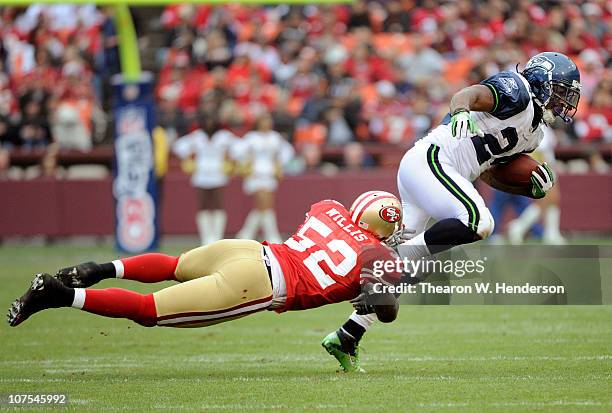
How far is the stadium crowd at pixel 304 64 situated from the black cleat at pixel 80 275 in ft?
31.1

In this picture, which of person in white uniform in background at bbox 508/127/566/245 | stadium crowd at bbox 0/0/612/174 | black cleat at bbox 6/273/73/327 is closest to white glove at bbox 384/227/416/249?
black cleat at bbox 6/273/73/327

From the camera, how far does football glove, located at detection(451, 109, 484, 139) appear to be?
227 inches

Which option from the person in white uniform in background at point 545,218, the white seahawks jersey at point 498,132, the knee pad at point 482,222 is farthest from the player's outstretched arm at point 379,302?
the person in white uniform in background at point 545,218

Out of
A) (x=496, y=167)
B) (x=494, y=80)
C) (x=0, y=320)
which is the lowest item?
(x=0, y=320)

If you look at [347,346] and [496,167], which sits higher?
[496,167]

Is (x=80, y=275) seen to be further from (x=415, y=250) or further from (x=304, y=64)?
(x=304, y=64)

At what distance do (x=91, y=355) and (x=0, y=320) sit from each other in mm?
1849

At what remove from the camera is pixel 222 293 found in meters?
5.67

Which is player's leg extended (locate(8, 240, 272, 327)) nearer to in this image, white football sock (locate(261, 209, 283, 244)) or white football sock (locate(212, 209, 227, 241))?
white football sock (locate(212, 209, 227, 241))

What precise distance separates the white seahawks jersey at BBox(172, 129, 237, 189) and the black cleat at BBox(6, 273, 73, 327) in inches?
366

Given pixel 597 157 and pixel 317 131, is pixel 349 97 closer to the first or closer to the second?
pixel 317 131

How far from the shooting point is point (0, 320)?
8656 mm

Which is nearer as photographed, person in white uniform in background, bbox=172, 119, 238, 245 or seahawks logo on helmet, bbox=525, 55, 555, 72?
seahawks logo on helmet, bbox=525, 55, 555, 72

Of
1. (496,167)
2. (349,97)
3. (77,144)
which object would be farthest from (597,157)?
(496,167)
